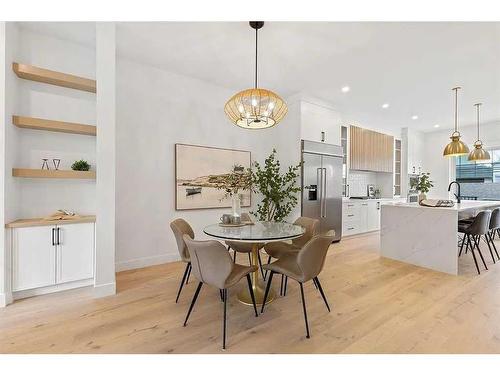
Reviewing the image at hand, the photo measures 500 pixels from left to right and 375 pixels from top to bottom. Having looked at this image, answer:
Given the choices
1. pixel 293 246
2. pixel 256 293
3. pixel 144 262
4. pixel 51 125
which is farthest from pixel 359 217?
pixel 51 125

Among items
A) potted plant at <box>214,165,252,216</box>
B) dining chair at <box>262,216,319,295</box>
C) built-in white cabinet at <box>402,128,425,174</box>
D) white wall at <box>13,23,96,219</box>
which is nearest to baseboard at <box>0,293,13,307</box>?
white wall at <box>13,23,96,219</box>

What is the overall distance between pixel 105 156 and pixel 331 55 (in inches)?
116

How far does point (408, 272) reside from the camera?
3.34m

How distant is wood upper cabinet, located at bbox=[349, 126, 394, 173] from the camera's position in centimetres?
598

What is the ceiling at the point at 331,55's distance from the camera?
2.59 meters

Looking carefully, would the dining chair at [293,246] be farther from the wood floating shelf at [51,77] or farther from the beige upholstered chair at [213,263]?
the wood floating shelf at [51,77]

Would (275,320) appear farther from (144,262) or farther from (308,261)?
(144,262)

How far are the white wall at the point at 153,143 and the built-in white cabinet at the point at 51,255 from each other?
1.88 ft

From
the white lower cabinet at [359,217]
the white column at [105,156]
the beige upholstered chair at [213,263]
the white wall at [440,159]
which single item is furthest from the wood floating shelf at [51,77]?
the white wall at [440,159]

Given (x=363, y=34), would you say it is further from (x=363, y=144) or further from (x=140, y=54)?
(x=363, y=144)

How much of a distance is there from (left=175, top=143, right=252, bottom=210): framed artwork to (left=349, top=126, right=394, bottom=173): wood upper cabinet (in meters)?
3.14
